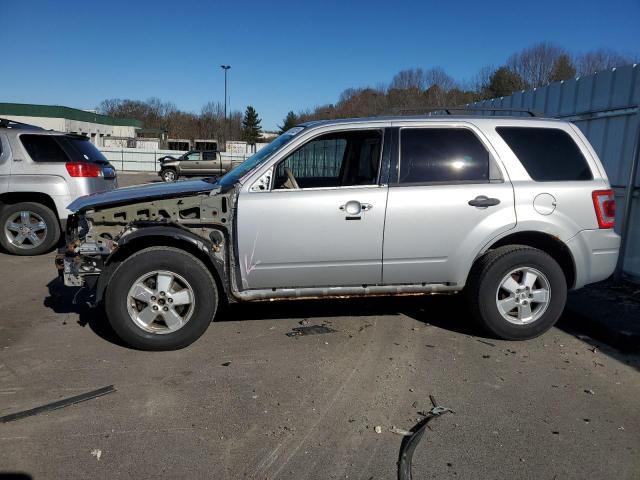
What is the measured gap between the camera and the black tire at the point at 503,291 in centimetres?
447

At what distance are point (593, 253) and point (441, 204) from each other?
1.54m

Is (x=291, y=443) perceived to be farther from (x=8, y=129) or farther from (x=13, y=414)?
(x=8, y=129)

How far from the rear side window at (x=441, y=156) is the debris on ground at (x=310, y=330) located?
1596 millimetres

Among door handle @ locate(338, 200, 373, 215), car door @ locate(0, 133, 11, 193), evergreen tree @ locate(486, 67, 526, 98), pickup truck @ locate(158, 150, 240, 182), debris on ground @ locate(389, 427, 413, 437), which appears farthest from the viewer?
evergreen tree @ locate(486, 67, 526, 98)

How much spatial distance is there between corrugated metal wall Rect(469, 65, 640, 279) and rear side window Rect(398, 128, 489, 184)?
1.84 metres

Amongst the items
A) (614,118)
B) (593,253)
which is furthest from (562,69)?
(593,253)

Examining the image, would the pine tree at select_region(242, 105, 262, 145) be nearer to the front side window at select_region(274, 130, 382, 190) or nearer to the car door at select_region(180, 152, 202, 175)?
A: the car door at select_region(180, 152, 202, 175)

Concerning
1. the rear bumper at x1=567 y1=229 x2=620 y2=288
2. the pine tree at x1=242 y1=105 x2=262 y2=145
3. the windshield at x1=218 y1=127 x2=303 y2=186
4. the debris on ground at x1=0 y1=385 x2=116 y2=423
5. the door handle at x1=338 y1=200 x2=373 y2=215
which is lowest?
the debris on ground at x1=0 y1=385 x2=116 y2=423

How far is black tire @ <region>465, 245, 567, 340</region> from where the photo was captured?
447 centimetres

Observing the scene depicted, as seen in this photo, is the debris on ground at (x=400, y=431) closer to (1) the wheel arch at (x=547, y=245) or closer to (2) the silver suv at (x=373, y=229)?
(2) the silver suv at (x=373, y=229)

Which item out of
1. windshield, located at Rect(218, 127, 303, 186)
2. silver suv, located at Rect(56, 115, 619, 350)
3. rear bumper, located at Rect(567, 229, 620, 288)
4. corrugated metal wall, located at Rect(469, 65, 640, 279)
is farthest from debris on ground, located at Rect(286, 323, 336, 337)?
corrugated metal wall, located at Rect(469, 65, 640, 279)

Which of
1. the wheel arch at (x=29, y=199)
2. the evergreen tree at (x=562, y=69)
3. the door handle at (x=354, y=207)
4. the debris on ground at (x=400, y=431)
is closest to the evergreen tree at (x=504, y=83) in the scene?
the evergreen tree at (x=562, y=69)

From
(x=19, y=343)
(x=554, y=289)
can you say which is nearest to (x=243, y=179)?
(x=19, y=343)

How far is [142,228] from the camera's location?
4.15m
